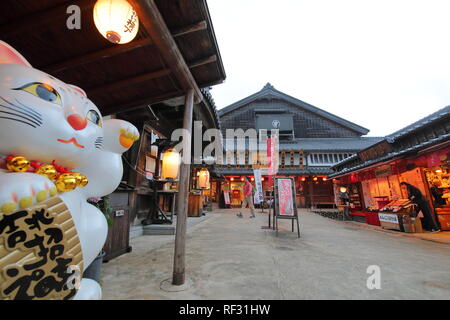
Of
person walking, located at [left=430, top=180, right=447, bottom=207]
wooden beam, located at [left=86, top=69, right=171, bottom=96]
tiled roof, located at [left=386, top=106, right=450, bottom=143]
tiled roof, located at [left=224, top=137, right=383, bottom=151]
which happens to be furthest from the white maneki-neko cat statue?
tiled roof, located at [left=224, top=137, right=383, bottom=151]

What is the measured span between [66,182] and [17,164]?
13.4 inches

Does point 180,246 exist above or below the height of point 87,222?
below

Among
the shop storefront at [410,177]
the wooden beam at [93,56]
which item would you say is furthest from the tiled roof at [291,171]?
the wooden beam at [93,56]

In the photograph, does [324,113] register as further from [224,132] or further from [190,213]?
[190,213]

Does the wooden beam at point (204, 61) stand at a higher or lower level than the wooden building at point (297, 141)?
lower

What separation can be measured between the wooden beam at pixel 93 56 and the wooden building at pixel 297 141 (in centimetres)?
1722

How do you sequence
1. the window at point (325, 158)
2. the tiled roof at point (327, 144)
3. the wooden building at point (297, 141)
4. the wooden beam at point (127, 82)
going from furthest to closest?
the tiled roof at point (327, 144) < the window at point (325, 158) < the wooden building at point (297, 141) < the wooden beam at point (127, 82)

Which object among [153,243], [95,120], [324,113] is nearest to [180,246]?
[95,120]

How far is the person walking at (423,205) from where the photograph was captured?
7.03m

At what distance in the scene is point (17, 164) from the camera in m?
1.38

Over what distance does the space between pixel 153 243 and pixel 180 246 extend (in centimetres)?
268

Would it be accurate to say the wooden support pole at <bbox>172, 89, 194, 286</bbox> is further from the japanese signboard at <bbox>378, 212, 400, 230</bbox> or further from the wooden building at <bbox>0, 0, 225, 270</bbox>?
the japanese signboard at <bbox>378, 212, 400, 230</bbox>

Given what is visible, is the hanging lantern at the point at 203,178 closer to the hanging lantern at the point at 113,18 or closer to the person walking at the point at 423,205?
the hanging lantern at the point at 113,18

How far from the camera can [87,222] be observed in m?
1.82
